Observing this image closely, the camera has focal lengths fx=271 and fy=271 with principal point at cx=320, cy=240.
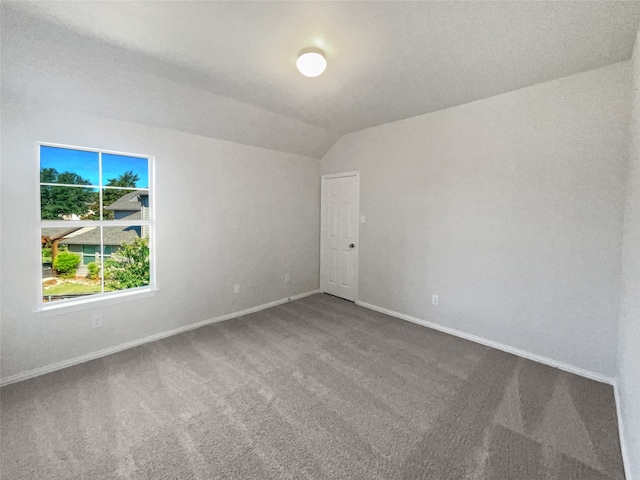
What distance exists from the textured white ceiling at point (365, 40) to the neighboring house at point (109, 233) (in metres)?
1.36

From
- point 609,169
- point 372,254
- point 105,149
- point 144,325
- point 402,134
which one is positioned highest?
point 402,134

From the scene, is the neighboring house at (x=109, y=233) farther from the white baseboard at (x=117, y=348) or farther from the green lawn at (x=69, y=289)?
the white baseboard at (x=117, y=348)

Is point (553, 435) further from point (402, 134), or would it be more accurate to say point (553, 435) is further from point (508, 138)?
point (402, 134)

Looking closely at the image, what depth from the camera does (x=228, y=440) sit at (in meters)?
1.73

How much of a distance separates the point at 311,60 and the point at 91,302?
2992 mm

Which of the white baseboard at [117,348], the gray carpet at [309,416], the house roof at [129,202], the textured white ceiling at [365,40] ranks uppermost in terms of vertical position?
the textured white ceiling at [365,40]

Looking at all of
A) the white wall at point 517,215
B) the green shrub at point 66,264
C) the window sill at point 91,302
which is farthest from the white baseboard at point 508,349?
the green shrub at point 66,264

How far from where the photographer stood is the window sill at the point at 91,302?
2445 millimetres

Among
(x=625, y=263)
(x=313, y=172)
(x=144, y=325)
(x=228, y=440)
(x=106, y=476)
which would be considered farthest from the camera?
(x=313, y=172)

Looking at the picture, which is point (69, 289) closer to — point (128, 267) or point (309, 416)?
point (128, 267)

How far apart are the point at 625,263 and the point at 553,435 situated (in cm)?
135

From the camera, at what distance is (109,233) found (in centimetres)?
283

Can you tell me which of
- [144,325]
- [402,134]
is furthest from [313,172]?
[144,325]

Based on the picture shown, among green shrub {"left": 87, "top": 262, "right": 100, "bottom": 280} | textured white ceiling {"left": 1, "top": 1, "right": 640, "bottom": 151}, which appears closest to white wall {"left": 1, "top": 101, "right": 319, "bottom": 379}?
green shrub {"left": 87, "top": 262, "right": 100, "bottom": 280}
